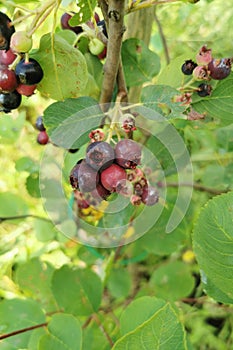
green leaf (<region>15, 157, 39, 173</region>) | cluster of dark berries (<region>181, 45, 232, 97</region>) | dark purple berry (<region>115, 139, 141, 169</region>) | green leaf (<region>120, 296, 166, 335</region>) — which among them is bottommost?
green leaf (<region>15, 157, 39, 173</region>)

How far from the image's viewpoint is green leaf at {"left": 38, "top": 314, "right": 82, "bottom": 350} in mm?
761

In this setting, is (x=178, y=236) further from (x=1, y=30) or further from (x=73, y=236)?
(x=1, y=30)

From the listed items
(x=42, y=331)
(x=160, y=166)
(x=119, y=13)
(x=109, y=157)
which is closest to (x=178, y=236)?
(x=160, y=166)

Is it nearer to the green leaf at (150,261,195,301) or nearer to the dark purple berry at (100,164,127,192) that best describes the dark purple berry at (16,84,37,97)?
the dark purple berry at (100,164,127,192)

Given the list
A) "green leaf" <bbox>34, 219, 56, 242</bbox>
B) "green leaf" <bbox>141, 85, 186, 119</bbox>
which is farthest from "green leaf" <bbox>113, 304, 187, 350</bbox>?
"green leaf" <bbox>34, 219, 56, 242</bbox>

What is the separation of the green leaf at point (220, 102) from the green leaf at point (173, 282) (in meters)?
0.66

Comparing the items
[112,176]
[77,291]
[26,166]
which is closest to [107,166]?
[112,176]

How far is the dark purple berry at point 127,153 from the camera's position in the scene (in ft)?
2.12

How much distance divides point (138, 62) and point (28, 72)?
1.13ft

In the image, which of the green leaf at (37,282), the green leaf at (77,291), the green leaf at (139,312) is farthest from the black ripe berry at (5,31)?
the green leaf at (37,282)

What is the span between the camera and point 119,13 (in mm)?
605

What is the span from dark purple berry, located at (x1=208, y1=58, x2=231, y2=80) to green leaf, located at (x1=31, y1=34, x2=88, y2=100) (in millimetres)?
205

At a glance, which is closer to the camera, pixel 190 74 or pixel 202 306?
pixel 190 74

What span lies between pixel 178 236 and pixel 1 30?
0.76 metres
